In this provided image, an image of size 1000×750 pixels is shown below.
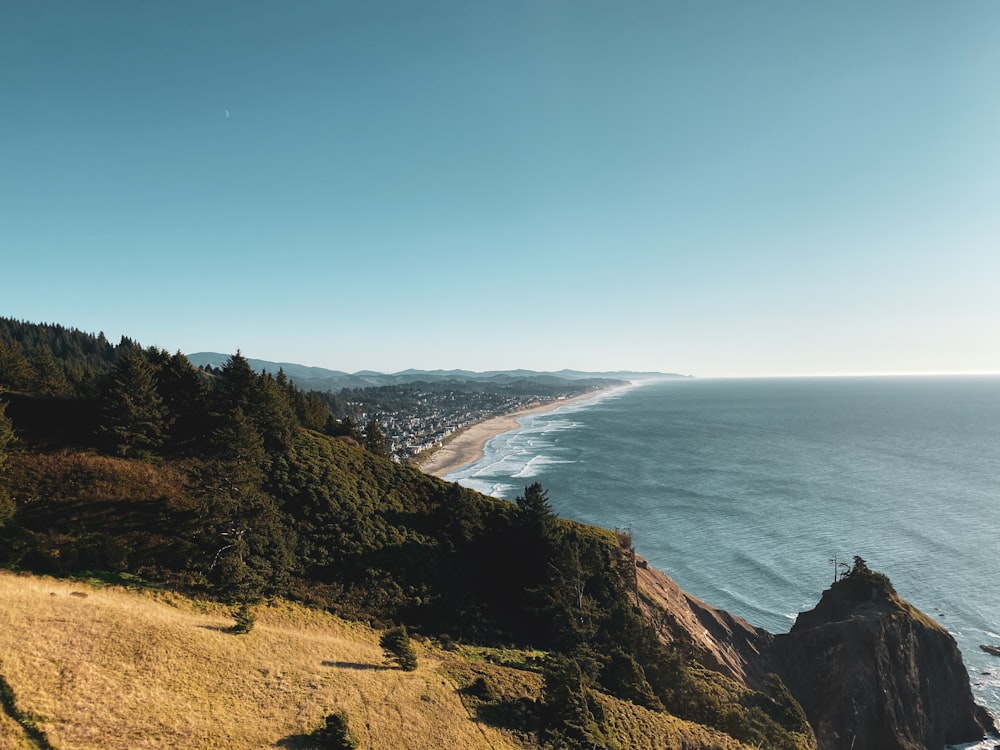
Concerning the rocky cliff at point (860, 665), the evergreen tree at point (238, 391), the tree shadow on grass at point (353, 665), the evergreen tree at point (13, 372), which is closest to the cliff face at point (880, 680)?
the rocky cliff at point (860, 665)

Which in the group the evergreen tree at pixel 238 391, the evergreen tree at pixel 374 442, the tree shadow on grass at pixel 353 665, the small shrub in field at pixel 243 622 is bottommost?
the tree shadow on grass at pixel 353 665

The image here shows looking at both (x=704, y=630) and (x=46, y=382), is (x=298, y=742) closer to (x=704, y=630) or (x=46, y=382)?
(x=704, y=630)

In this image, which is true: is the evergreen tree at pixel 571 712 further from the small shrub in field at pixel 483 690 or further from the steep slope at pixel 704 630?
the steep slope at pixel 704 630

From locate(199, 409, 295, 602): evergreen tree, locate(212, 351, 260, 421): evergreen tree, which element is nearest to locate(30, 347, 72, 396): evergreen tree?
locate(212, 351, 260, 421): evergreen tree

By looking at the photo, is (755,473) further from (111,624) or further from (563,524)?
(111,624)

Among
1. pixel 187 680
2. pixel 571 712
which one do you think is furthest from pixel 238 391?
pixel 571 712
